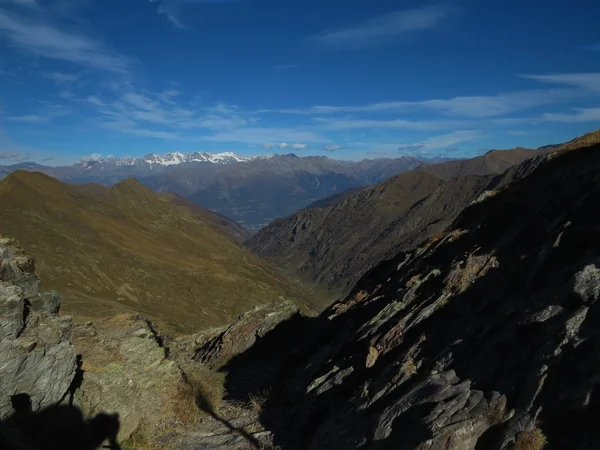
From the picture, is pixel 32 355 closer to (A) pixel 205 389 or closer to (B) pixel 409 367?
(A) pixel 205 389

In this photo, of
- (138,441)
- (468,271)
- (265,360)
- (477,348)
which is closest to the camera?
(477,348)

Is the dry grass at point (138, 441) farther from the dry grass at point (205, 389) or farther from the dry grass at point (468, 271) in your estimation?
the dry grass at point (468, 271)

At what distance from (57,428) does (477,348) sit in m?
14.8

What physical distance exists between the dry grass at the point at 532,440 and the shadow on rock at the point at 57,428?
43.9ft

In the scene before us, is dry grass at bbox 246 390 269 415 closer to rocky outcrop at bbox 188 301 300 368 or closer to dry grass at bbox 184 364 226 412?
dry grass at bbox 184 364 226 412

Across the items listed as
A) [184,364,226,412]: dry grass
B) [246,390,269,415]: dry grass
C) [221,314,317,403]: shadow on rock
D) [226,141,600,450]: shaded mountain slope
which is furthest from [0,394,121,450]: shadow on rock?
[221,314,317,403]: shadow on rock

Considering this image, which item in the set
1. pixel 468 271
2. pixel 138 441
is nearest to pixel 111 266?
pixel 138 441

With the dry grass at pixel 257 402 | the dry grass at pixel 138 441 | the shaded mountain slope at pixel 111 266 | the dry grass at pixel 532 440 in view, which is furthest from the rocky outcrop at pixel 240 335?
the shaded mountain slope at pixel 111 266

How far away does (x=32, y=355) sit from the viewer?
1380 centimetres

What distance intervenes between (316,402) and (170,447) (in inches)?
246

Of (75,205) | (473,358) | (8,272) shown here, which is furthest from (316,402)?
(75,205)

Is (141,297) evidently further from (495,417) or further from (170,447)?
(495,417)

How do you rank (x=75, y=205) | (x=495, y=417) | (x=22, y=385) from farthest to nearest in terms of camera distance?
1. (x=75, y=205)
2. (x=22, y=385)
3. (x=495, y=417)

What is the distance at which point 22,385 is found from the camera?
43.6ft
